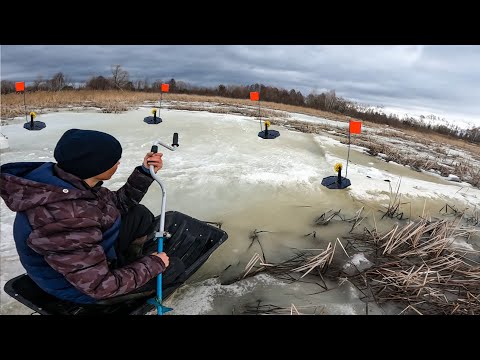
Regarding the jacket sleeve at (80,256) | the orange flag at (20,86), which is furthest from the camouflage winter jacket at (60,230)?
the orange flag at (20,86)

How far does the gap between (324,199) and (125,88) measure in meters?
12.5

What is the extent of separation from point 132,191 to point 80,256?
3.17ft

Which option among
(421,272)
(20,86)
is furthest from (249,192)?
(20,86)

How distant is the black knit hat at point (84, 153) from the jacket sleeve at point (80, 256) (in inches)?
10.7

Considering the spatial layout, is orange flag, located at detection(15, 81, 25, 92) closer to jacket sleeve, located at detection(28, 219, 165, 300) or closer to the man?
the man

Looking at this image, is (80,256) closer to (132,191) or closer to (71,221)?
(71,221)

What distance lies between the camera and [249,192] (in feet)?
14.8

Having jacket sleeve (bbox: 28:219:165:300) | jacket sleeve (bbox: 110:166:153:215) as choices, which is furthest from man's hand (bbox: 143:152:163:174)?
jacket sleeve (bbox: 28:219:165:300)

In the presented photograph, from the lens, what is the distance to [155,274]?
175 centimetres

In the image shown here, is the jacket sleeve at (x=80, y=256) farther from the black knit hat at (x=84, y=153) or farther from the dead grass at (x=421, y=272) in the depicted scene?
the dead grass at (x=421, y=272)

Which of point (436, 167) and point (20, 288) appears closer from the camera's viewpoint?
point (20, 288)

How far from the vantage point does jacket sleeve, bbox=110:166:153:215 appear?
2363mm
